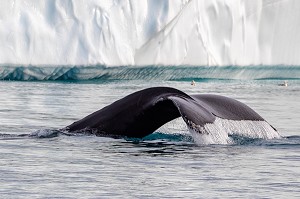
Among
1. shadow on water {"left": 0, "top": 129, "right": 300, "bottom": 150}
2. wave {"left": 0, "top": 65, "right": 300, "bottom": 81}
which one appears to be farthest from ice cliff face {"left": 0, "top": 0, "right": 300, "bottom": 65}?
shadow on water {"left": 0, "top": 129, "right": 300, "bottom": 150}

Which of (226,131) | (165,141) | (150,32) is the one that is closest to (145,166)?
(226,131)

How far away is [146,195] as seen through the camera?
7031 mm

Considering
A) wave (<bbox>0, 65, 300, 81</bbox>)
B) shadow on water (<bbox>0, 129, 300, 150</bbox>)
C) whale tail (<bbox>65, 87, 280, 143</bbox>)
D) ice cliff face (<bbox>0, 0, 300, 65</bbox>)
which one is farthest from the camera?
wave (<bbox>0, 65, 300, 81</bbox>)

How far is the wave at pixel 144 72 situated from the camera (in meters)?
35.3

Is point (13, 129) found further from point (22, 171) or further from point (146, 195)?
point (146, 195)

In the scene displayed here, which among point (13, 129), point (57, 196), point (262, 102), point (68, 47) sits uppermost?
point (57, 196)

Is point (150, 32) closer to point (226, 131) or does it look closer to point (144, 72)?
point (144, 72)

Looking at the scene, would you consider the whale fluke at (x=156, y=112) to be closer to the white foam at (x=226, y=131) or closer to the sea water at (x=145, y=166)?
the white foam at (x=226, y=131)

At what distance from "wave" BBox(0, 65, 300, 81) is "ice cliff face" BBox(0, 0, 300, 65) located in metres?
0.71

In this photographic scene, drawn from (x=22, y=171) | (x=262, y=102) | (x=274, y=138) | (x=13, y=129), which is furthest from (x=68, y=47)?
(x=22, y=171)

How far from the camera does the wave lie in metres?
35.3

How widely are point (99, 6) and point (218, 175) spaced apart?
26.9m

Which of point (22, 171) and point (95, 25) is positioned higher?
point (22, 171)

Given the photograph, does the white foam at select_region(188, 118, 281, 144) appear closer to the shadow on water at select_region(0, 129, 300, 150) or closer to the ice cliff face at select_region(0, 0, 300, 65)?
the shadow on water at select_region(0, 129, 300, 150)
